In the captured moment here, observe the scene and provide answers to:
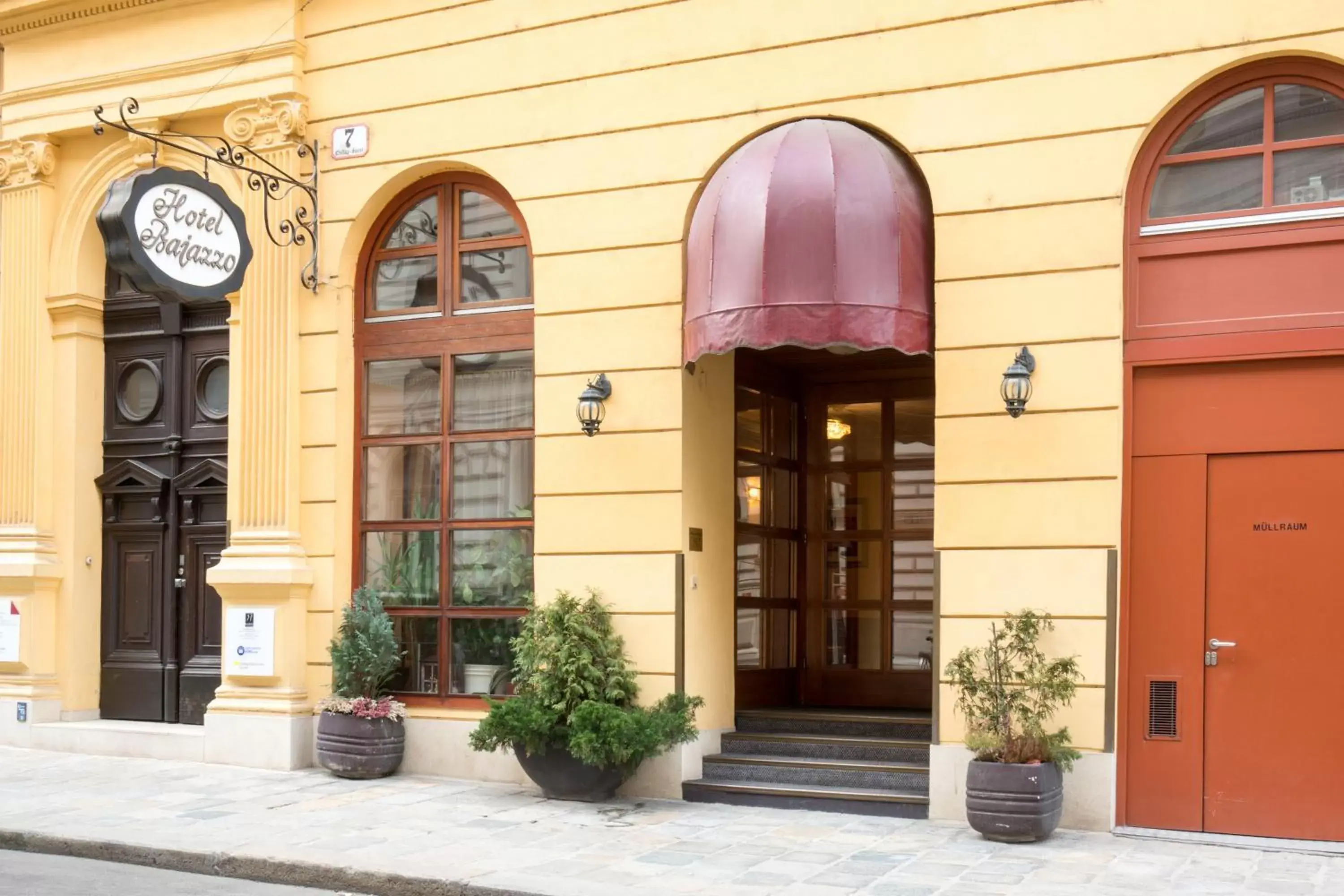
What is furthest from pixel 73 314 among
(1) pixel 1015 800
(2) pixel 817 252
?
(1) pixel 1015 800

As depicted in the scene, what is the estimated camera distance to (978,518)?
9.73 meters

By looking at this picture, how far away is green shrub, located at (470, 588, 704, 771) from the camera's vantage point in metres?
10.1

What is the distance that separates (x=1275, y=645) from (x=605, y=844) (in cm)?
437

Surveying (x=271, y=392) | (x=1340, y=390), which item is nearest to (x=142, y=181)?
(x=271, y=392)

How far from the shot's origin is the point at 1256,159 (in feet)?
30.4

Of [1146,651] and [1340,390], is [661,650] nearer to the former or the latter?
[1146,651]

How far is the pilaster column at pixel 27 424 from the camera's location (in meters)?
13.2

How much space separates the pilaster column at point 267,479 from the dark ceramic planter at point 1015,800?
588 centimetres

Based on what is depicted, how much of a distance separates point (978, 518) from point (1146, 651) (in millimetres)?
1369

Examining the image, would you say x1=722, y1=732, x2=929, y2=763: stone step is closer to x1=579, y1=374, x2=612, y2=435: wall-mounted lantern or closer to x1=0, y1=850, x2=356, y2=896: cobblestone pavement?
x1=579, y1=374, x2=612, y2=435: wall-mounted lantern

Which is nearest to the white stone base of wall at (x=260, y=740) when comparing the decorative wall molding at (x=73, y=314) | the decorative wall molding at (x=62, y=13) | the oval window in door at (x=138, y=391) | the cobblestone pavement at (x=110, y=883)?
the cobblestone pavement at (x=110, y=883)

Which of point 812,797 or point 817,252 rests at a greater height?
point 817,252

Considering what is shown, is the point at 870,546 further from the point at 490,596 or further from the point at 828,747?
the point at 490,596

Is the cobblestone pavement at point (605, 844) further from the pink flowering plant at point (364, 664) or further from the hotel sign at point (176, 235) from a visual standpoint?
the hotel sign at point (176, 235)
